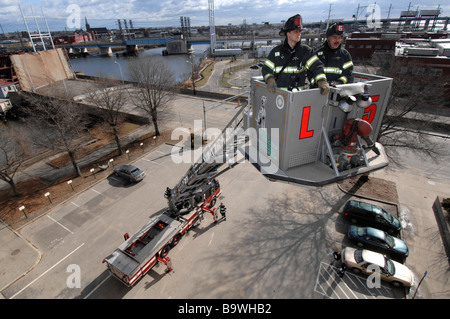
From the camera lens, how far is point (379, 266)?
11047 millimetres

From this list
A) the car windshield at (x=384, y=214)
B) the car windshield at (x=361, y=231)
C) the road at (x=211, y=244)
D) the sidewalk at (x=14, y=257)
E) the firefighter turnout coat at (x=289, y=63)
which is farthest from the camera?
the car windshield at (x=384, y=214)

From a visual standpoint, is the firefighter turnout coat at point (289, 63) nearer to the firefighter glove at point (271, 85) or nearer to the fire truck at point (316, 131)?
the firefighter glove at point (271, 85)

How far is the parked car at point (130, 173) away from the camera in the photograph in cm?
1918

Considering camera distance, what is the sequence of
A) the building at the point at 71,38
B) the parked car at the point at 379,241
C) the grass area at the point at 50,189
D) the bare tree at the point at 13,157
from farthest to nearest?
the building at the point at 71,38 < the bare tree at the point at 13,157 < the grass area at the point at 50,189 < the parked car at the point at 379,241

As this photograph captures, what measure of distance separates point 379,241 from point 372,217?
1678 millimetres

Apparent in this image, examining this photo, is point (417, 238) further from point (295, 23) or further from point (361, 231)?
point (295, 23)

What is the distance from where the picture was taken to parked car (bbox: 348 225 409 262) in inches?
477

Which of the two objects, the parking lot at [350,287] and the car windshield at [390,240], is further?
the car windshield at [390,240]

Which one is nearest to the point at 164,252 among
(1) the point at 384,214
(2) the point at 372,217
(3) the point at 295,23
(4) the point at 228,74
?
(3) the point at 295,23

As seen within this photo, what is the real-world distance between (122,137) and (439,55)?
4437 centimetres

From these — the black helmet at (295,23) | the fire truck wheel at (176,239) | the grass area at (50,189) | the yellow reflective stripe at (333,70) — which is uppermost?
the black helmet at (295,23)

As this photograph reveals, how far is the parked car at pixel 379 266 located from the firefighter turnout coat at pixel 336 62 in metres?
9.21

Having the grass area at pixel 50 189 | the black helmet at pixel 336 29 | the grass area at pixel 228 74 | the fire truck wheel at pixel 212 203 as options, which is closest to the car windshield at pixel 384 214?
the fire truck wheel at pixel 212 203

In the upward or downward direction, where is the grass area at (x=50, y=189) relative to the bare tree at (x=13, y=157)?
downward
